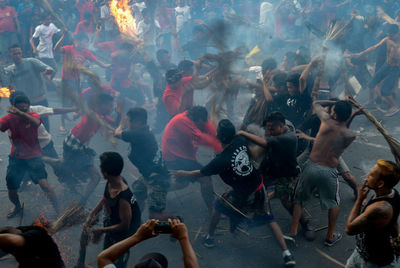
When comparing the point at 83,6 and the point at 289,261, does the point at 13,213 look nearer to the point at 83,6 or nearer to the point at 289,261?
the point at 289,261

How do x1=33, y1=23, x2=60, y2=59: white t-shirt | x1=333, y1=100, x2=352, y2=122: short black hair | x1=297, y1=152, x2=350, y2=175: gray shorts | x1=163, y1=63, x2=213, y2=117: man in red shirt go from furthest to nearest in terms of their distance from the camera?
1. x1=33, y1=23, x2=60, y2=59: white t-shirt
2. x1=163, y1=63, x2=213, y2=117: man in red shirt
3. x1=297, y1=152, x2=350, y2=175: gray shorts
4. x1=333, y1=100, x2=352, y2=122: short black hair

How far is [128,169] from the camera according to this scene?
733cm

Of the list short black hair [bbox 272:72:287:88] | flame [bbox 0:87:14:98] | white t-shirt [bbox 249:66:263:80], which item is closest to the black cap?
short black hair [bbox 272:72:287:88]

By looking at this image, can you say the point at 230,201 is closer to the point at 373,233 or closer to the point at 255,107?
the point at 373,233

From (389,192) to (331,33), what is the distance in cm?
683

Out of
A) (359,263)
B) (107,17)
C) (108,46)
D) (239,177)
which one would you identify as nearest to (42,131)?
(239,177)

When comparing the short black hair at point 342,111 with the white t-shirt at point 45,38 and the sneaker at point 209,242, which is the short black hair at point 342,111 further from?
the white t-shirt at point 45,38

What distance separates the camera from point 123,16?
11.8m

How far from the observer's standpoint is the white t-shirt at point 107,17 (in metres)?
12.1

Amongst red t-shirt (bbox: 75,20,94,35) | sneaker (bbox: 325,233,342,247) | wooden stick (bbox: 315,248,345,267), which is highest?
red t-shirt (bbox: 75,20,94,35)

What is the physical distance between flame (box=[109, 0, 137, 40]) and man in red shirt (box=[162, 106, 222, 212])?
6.18 meters

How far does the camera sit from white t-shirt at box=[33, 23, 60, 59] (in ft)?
32.7

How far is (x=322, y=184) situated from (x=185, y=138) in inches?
93.6

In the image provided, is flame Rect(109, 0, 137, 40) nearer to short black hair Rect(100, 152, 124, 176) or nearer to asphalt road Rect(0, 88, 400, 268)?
asphalt road Rect(0, 88, 400, 268)
